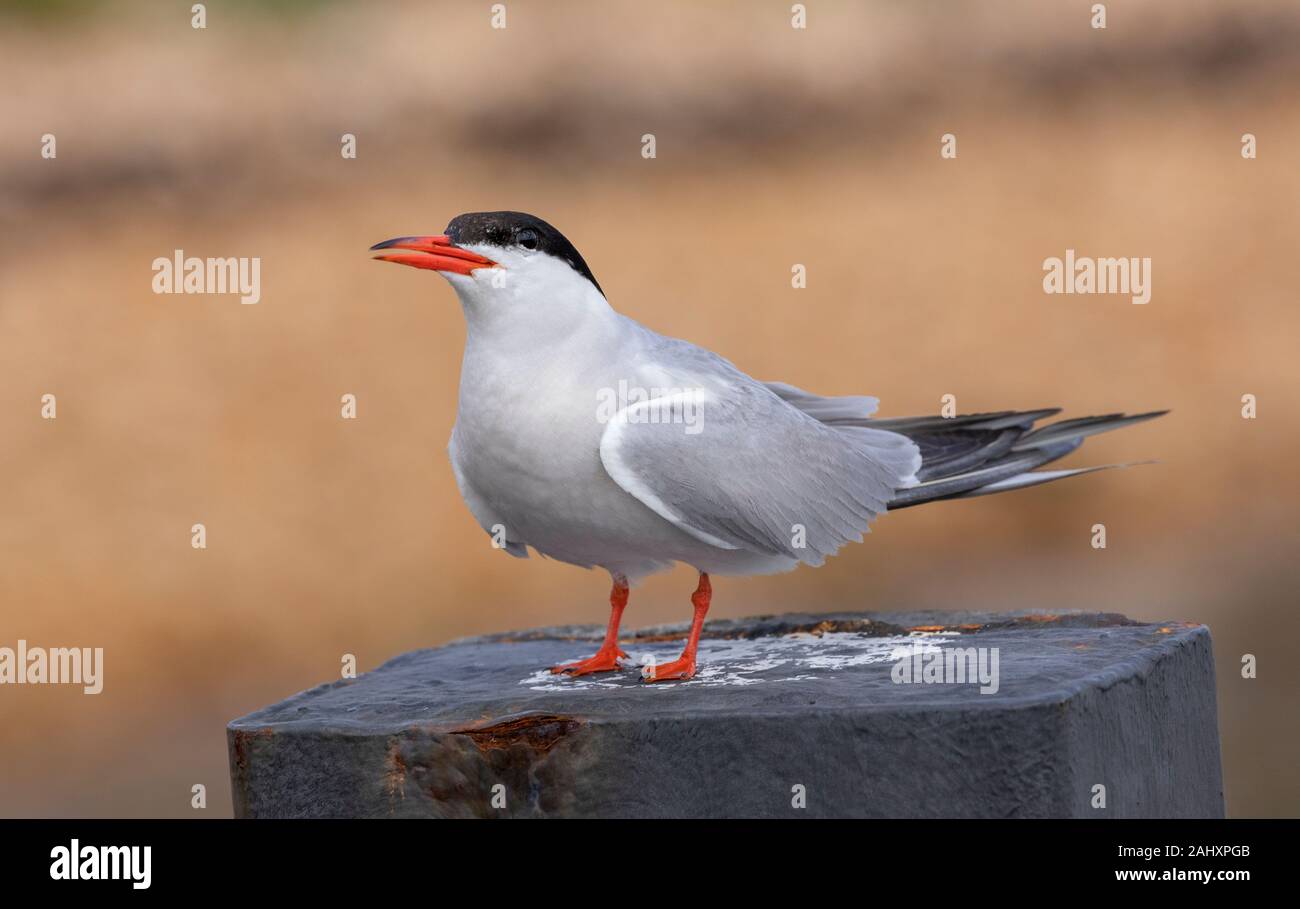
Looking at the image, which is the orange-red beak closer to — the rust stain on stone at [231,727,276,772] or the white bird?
the white bird

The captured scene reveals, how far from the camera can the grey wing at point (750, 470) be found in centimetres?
451

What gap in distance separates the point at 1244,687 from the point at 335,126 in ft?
22.3

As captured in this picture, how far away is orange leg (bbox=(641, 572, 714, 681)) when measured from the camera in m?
4.73

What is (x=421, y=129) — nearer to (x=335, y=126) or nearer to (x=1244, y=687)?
(x=335, y=126)

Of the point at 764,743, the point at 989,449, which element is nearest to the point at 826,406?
the point at 989,449

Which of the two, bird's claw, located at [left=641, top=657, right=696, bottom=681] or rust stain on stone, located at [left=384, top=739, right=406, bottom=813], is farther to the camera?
bird's claw, located at [left=641, top=657, right=696, bottom=681]

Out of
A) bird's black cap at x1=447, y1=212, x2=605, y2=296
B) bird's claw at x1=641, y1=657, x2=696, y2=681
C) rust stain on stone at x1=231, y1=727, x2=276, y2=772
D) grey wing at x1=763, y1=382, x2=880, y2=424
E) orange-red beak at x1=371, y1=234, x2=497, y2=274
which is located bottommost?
rust stain on stone at x1=231, y1=727, x2=276, y2=772

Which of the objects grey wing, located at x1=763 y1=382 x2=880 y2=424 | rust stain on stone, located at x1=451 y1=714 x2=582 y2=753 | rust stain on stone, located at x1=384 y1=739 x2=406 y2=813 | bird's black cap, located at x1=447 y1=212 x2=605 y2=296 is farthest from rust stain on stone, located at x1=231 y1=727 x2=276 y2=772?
grey wing, located at x1=763 y1=382 x2=880 y2=424

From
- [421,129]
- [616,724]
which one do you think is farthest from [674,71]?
[616,724]

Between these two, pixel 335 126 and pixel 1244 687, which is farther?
pixel 335 126

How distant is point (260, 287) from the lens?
437 inches

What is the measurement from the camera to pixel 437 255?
4480mm

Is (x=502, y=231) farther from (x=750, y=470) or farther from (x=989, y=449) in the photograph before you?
(x=989, y=449)

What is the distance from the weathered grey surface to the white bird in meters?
0.39
